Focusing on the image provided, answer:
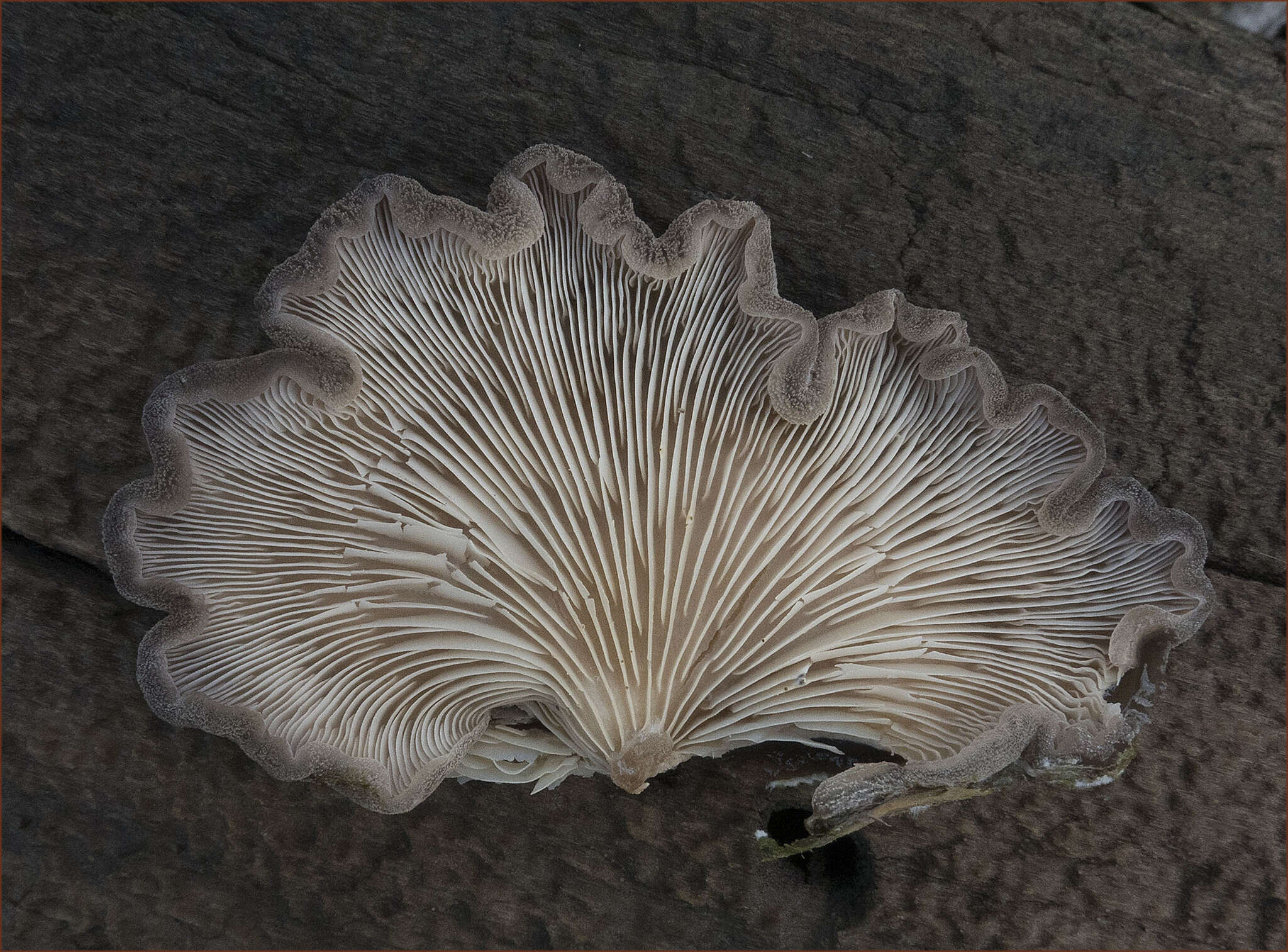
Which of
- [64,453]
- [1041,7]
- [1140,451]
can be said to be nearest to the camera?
[64,453]

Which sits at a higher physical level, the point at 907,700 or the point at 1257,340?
the point at 1257,340

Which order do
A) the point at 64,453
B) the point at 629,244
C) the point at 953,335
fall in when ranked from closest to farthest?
1. the point at 629,244
2. the point at 953,335
3. the point at 64,453

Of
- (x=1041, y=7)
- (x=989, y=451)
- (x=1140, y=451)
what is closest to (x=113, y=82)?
(x=989, y=451)

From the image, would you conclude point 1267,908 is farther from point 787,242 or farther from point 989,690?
point 787,242

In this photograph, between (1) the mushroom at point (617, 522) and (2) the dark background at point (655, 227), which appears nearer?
(1) the mushroom at point (617, 522)

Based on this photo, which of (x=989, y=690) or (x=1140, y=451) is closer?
(x=989, y=690)

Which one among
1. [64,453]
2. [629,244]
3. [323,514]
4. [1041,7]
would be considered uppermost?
[1041,7]
